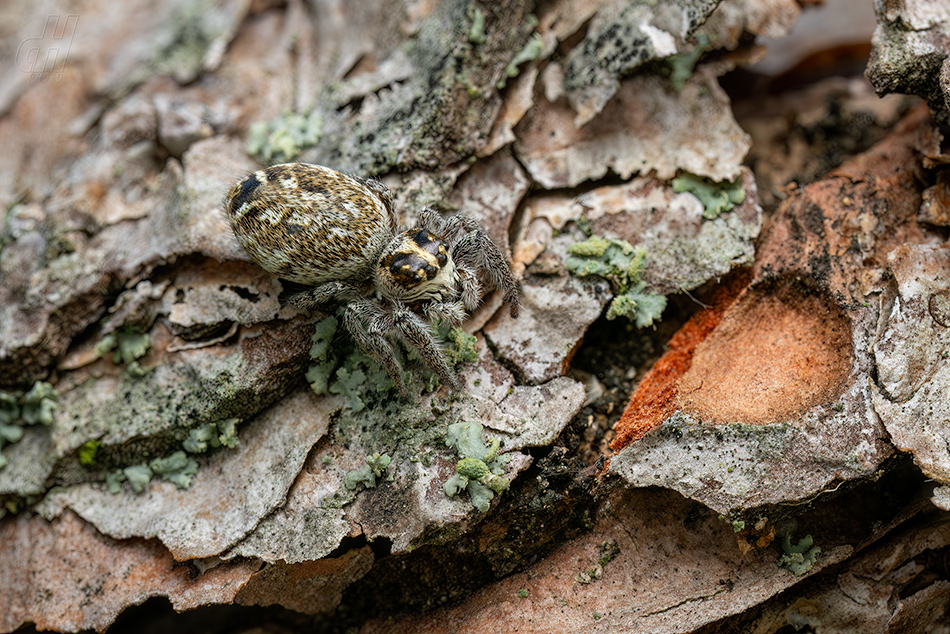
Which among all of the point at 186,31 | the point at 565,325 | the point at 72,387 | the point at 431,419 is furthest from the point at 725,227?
the point at 186,31

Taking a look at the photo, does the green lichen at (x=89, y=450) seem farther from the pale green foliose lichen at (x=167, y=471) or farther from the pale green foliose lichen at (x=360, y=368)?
the pale green foliose lichen at (x=360, y=368)

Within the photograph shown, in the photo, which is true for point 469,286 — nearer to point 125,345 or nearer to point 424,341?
point 424,341

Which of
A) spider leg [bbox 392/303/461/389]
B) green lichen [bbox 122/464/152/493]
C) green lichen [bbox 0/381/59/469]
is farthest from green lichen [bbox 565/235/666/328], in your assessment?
green lichen [bbox 0/381/59/469]

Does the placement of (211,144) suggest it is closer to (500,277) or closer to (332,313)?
(332,313)

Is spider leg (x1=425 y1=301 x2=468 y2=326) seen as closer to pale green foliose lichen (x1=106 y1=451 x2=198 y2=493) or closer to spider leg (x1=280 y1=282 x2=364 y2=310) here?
spider leg (x1=280 y1=282 x2=364 y2=310)

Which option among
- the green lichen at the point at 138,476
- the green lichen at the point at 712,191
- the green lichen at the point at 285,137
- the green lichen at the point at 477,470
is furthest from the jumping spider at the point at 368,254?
the green lichen at the point at 138,476

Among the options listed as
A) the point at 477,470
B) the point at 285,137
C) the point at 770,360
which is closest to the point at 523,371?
the point at 477,470
